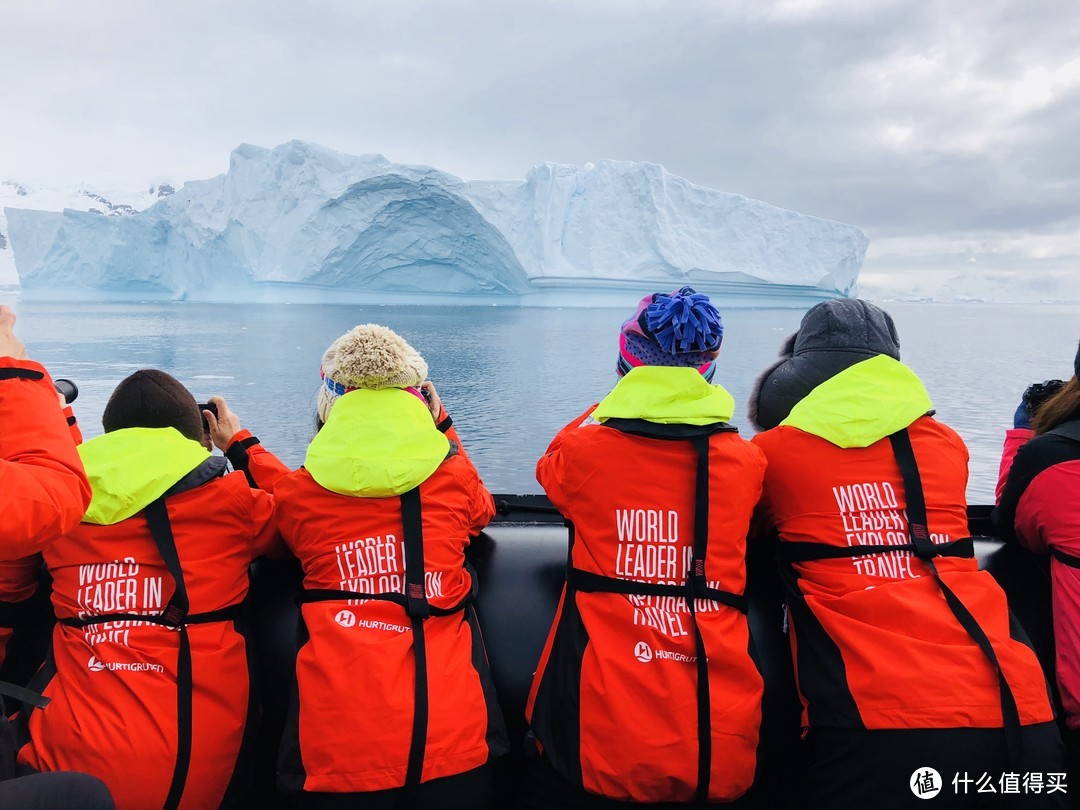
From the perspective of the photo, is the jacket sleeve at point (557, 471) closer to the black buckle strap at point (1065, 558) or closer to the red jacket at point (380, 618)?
the red jacket at point (380, 618)

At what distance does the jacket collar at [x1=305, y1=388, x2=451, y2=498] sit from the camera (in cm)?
104

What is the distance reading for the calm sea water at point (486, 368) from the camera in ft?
14.1

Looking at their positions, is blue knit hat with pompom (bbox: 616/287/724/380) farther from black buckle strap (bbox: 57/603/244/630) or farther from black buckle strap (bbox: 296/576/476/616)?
black buckle strap (bbox: 57/603/244/630)

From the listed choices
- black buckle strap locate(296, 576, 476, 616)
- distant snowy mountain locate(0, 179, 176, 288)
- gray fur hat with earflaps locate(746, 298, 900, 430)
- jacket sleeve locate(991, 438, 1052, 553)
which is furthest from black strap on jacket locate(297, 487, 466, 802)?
distant snowy mountain locate(0, 179, 176, 288)

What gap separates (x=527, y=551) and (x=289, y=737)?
560mm

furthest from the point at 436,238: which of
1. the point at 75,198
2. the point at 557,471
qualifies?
the point at 75,198

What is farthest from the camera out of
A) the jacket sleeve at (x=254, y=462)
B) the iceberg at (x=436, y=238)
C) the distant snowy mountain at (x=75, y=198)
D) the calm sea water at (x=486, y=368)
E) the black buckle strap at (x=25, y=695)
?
the distant snowy mountain at (x=75, y=198)

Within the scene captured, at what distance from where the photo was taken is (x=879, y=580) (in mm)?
1038

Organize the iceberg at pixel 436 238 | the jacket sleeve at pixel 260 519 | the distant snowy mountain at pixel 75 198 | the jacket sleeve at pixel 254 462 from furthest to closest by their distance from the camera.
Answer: the distant snowy mountain at pixel 75 198, the iceberg at pixel 436 238, the jacket sleeve at pixel 254 462, the jacket sleeve at pixel 260 519

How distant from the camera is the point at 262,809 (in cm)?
123

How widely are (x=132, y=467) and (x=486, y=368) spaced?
21.5 feet

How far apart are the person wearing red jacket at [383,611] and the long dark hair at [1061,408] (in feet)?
3.35

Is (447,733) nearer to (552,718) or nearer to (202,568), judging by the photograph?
(552,718)

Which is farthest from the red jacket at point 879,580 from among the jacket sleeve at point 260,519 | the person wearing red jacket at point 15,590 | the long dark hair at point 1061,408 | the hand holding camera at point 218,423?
the person wearing red jacket at point 15,590
